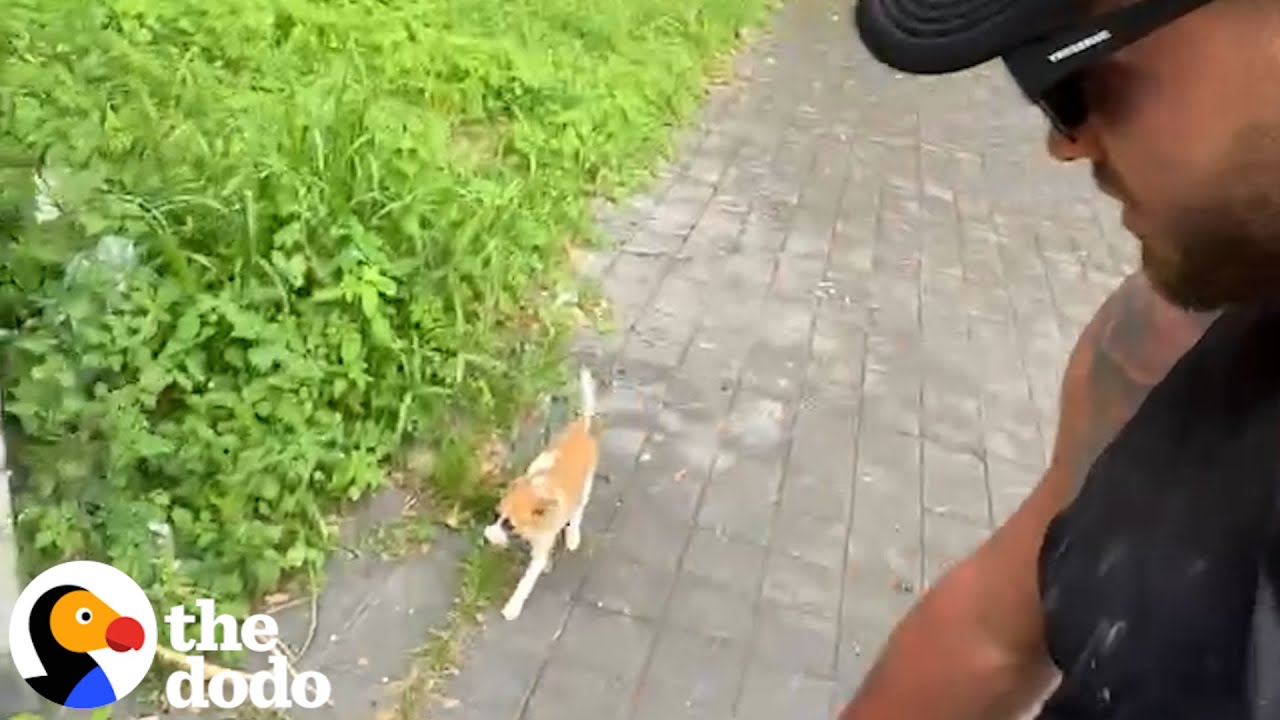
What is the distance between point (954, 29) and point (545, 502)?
224 centimetres

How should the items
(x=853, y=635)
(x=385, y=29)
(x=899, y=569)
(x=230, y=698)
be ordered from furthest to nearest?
1. (x=385, y=29)
2. (x=899, y=569)
3. (x=853, y=635)
4. (x=230, y=698)

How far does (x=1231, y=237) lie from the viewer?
42.2 inches

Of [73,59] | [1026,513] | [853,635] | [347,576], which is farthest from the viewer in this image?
[73,59]

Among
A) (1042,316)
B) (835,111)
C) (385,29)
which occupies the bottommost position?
(835,111)

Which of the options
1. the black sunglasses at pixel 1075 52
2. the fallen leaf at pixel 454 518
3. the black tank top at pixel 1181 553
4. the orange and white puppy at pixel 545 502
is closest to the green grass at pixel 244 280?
the fallen leaf at pixel 454 518

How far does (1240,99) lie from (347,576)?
8.13 ft

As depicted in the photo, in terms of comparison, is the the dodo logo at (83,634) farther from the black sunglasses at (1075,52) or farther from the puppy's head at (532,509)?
the black sunglasses at (1075,52)

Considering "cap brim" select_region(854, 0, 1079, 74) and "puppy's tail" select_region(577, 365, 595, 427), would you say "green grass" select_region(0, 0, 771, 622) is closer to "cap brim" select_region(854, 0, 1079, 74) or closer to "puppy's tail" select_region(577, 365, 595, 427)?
"puppy's tail" select_region(577, 365, 595, 427)

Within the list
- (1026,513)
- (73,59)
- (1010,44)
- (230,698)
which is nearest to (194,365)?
(230,698)

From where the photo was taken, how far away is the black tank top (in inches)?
44.4

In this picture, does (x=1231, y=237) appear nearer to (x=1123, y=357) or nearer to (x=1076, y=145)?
(x=1076, y=145)

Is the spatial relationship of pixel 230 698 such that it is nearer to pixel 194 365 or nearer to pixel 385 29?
pixel 194 365

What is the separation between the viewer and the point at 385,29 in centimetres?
579

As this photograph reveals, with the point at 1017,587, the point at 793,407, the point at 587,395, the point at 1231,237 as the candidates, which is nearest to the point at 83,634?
the point at 587,395
